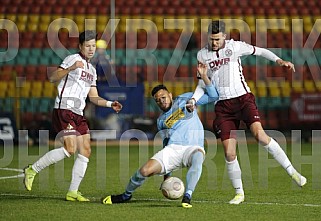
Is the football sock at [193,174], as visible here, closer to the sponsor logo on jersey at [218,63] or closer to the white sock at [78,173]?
the sponsor logo on jersey at [218,63]

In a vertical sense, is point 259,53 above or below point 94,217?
above

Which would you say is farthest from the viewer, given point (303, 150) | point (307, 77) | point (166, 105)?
point (307, 77)

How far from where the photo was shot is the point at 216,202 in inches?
348

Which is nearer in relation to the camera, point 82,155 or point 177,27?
point 82,155

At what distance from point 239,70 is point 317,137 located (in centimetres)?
957

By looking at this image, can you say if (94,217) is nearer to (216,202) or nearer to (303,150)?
(216,202)

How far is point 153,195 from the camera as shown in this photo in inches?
375

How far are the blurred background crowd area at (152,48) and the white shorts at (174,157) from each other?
9.61m

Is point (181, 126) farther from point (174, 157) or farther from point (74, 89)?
point (74, 89)

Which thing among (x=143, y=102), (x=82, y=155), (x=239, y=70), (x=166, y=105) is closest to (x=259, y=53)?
(x=239, y=70)

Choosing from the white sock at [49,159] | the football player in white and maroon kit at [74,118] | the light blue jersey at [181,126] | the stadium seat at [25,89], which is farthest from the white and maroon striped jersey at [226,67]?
the stadium seat at [25,89]

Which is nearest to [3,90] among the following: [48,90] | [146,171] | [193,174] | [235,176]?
[48,90]

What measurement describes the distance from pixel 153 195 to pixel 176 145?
1.11m

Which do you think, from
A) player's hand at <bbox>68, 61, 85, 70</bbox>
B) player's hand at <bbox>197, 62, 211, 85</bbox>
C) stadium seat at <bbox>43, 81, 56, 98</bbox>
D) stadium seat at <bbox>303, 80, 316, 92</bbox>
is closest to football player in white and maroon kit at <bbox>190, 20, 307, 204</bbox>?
player's hand at <bbox>197, 62, 211, 85</bbox>
